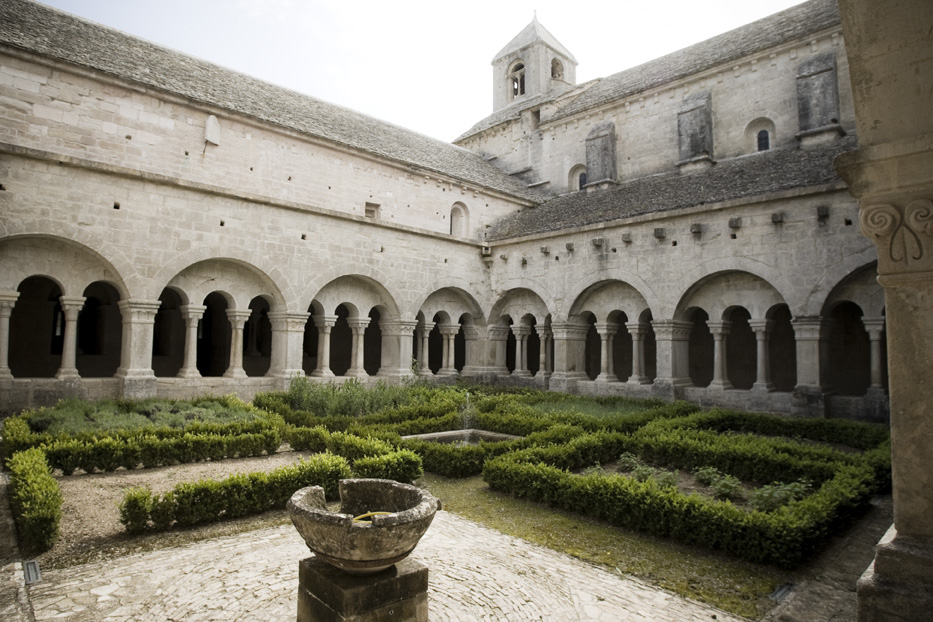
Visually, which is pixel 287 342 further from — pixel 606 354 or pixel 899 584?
pixel 899 584

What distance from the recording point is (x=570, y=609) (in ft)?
12.0

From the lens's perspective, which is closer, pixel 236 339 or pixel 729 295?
pixel 236 339

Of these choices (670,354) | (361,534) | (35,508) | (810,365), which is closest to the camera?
(361,534)

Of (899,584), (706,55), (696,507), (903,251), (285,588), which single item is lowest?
(285,588)

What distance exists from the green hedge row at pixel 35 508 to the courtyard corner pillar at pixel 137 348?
18.9 feet

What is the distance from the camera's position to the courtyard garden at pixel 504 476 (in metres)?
4.55

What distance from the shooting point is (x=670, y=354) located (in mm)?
13438

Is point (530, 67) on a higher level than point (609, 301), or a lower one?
higher

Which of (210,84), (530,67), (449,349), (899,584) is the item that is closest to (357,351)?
(449,349)

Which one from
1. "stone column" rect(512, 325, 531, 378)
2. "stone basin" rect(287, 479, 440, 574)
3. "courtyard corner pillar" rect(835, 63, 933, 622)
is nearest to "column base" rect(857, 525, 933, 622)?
"courtyard corner pillar" rect(835, 63, 933, 622)

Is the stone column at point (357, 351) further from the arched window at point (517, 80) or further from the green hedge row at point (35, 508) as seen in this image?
the arched window at point (517, 80)

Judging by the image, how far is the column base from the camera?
284cm

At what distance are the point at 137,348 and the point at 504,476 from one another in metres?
8.35

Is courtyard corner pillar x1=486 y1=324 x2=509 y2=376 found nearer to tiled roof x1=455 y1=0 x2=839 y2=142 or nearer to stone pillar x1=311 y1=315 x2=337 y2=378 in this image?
stone pillar x1=311 y1=315 x2=337 y2=378
